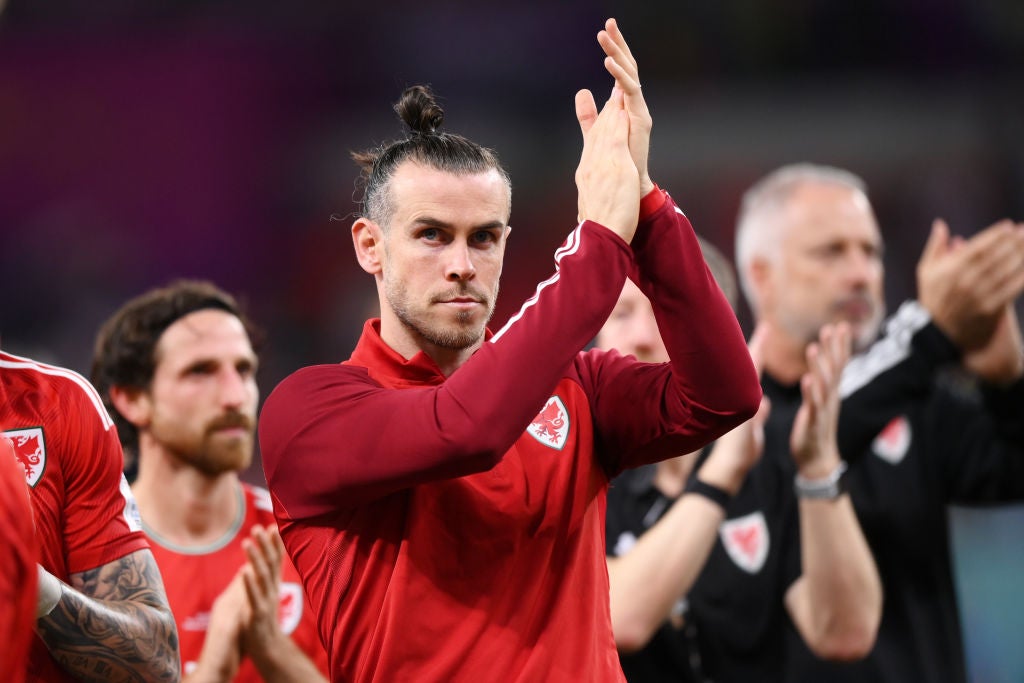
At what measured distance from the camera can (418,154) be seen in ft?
9.08

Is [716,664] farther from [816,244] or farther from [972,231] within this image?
[972,231]

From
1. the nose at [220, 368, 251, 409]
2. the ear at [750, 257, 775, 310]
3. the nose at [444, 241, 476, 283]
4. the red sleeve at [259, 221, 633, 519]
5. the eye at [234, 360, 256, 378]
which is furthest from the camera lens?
the ear at [750, 257, 775, 310]

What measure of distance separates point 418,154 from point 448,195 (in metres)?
0.17

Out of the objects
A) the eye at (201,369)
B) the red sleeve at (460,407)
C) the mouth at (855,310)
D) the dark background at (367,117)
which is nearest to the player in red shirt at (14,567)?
the red sleeve at (460,407)

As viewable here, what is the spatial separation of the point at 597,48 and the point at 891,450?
743cm

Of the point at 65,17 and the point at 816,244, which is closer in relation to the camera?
the point at 816,244

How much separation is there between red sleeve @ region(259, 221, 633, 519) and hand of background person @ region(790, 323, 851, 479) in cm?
160

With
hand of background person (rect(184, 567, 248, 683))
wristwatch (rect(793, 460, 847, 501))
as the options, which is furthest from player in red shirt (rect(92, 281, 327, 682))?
wristwatch (rect(793, 460, 847, 501))

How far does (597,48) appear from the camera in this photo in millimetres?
11367

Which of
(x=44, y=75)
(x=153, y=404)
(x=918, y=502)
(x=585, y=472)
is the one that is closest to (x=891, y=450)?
(x=918, y=502)

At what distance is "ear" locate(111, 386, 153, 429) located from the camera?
173 inches

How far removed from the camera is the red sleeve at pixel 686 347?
2.50 metres

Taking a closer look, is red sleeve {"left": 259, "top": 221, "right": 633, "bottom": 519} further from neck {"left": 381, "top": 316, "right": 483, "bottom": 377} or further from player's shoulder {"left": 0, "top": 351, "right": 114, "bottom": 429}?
player's shoulder {"left": 0, "top": 351, "right": 114, "bottom": 429}

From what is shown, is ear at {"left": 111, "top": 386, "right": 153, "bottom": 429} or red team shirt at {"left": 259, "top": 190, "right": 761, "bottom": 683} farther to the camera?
ear at {"left": 111, "top": 386, "right": 153, "bottom": 429}
